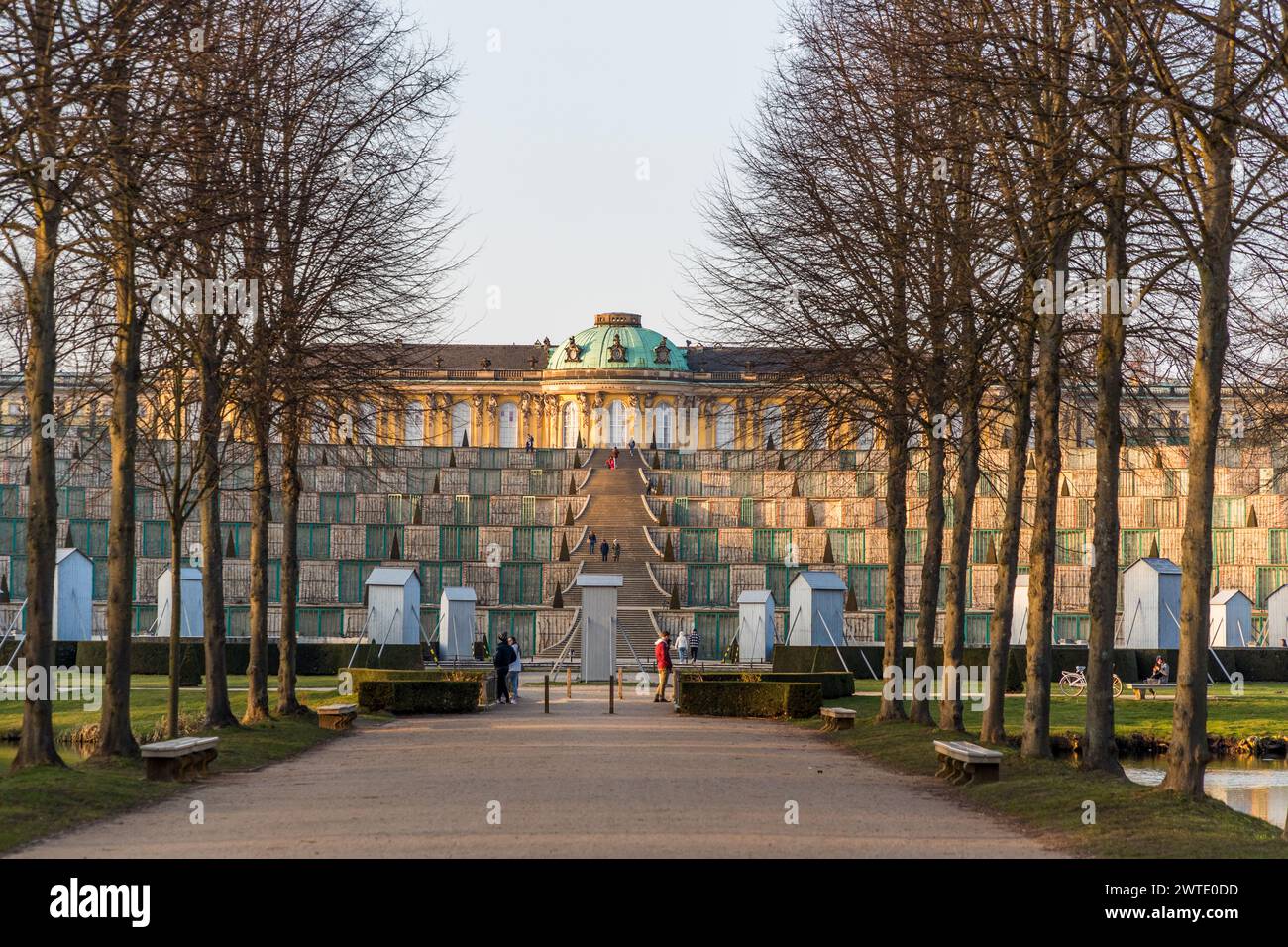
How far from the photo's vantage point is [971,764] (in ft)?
65.4

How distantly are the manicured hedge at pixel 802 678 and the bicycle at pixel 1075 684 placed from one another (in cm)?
635

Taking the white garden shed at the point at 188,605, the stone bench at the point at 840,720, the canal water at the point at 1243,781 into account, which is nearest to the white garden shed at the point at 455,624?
the white garden shed at the point at 188,605

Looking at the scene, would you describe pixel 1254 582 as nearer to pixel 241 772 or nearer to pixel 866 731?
pixel 866 731

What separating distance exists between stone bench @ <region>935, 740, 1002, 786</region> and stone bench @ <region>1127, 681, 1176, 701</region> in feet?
65.0

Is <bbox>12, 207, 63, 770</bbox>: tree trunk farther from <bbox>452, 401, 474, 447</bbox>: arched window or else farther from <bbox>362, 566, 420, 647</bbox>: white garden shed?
<bbox>452, 401, 474, 447</bbox>: arched window

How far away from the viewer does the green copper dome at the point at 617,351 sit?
142250 millimetres

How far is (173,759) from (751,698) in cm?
1645

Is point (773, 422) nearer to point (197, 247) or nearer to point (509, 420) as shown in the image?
point (197, 247)

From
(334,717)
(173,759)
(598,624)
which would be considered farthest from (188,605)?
(173,759)

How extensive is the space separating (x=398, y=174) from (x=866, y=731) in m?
12.9

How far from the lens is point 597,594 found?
40969 mm

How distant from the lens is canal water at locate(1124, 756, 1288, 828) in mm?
21828

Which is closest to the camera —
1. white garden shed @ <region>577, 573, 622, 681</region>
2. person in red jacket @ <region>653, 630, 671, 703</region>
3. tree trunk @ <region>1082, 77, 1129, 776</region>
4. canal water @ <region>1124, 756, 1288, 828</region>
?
tree trunk @ <region>1082, 77, 1129, 776</region>

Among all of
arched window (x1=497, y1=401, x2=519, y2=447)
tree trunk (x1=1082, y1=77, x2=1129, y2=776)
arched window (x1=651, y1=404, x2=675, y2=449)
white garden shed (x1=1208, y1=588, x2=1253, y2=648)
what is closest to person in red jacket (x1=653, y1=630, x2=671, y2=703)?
white garden shed (x1=1208, y1=588, x2=1253, y2=648)
